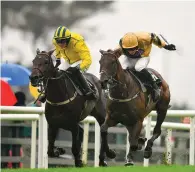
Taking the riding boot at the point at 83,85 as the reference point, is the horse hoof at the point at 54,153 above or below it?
below

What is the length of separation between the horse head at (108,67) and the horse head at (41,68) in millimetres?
735

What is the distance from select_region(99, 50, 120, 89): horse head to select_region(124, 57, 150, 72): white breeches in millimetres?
775

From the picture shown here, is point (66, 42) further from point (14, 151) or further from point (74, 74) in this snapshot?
→ point (14, 151)

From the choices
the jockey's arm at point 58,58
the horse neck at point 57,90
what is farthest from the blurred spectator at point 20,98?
the horse neck at point 57,90

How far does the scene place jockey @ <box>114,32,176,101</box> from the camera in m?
12.4

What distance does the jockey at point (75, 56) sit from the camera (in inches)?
500

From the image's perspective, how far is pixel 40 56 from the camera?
11.9 metres

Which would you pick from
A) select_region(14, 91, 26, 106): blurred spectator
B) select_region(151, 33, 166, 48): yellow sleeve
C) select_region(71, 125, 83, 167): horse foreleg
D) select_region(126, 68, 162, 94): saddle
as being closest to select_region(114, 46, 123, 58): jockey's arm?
select_region(126, 68, 162, 94): saddle

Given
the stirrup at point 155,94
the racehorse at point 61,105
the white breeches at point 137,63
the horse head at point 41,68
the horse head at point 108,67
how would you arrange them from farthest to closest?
1. the stirrup at point 155,94
2. the white breeches at point 137,63
3. the racehorse at point 61,105
4. the horse head at point 41,68
5. the horse head at point 108,67

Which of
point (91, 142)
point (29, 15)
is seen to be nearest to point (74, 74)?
point (91, 142)

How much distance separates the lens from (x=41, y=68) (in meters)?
11.9

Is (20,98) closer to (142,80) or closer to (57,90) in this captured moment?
(57,90)

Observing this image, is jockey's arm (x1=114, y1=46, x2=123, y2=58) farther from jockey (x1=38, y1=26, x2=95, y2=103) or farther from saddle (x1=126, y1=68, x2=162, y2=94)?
jockey (x1=38, y1=26, x2=95, y2=103)

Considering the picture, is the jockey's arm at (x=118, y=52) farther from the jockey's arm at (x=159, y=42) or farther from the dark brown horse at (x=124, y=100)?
the jockey's arm at (x=159, y=42)
